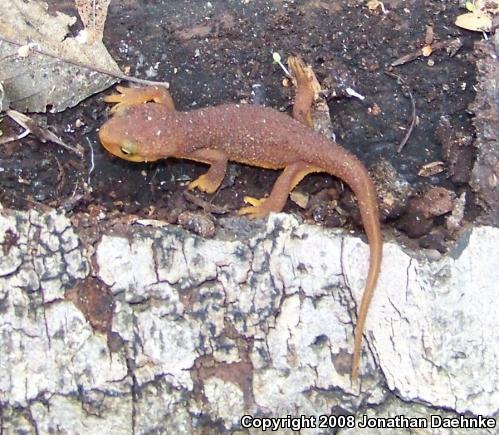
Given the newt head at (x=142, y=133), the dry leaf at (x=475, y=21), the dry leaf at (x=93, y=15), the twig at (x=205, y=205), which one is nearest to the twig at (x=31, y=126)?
the newt head at (x=142, y=133)

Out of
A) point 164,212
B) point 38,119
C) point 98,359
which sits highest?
point 38,119

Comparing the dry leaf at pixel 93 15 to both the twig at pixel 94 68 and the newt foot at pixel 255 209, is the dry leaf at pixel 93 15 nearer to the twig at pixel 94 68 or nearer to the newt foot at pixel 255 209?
the twig at pixel 94 68

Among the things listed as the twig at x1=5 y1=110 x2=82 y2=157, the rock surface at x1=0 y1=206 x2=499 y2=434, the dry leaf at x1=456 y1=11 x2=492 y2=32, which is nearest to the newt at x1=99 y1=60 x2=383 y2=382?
the twig at x1=5 y1=110 x2=82 y2=157

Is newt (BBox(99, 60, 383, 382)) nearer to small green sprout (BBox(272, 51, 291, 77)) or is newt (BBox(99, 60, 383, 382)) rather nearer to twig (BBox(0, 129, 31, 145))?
small green sprout (BBox(272, 51, 291, 77))

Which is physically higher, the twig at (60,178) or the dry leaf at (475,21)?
the dry leaf at (475,21)

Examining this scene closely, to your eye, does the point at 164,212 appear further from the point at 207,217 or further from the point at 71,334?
the point at 71,334

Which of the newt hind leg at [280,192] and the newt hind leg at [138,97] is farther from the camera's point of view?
the newt hind leg at [138,97]

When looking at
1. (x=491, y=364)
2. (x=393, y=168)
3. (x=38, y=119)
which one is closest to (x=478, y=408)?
(x=491, y=364)
